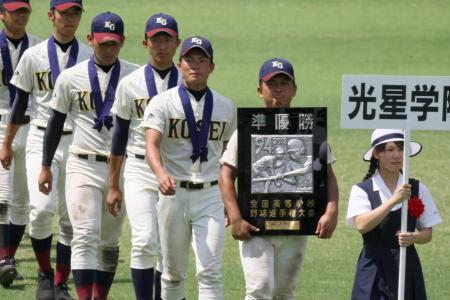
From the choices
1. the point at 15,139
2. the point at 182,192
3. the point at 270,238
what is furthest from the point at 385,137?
the point at 15,139

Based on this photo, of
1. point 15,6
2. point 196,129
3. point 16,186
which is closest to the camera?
point 196,129

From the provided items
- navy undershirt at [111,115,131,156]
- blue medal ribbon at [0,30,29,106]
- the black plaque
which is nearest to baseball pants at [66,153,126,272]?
navy undershirt at [111,115,131,156]

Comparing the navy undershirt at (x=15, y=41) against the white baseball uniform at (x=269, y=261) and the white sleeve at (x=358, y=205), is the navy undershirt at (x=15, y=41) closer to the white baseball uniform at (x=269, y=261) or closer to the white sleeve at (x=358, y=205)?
the white baseball uniform at (x=269, y=261)

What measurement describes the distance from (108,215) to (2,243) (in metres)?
1.63

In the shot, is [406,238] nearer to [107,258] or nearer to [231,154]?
[231,154]

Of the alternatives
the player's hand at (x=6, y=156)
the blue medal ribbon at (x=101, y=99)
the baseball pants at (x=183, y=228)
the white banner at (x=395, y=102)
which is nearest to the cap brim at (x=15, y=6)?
the player's hand at (x=6, y=156)

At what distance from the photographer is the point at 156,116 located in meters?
9.62

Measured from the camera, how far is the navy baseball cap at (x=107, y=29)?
10.6 metres

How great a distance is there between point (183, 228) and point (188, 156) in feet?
1.73

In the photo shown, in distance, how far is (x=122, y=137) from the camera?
10180mm

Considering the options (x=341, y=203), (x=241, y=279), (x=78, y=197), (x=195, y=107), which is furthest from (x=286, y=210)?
(x=341, y=203)

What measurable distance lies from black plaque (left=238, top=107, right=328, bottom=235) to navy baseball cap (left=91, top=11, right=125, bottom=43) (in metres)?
2.00

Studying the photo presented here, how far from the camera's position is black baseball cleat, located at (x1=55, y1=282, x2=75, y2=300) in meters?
11.0

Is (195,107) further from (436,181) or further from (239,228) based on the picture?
(436,181)
